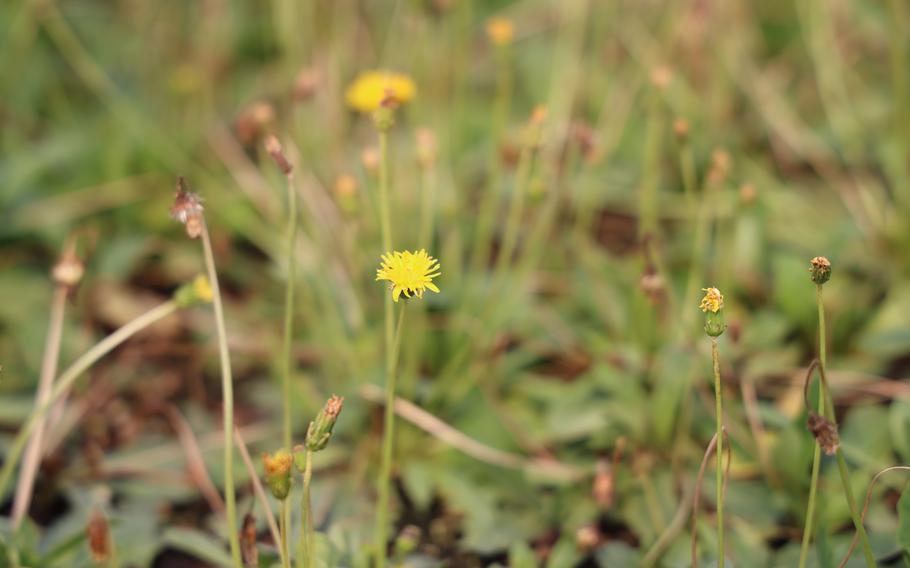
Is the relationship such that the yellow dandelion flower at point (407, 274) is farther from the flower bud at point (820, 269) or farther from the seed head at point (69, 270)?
the seed head at point (69, 270)

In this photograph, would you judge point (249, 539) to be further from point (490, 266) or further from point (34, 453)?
point (490, 266)

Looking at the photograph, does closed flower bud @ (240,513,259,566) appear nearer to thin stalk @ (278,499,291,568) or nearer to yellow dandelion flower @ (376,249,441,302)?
thin stalk @ (278,499,291,568)

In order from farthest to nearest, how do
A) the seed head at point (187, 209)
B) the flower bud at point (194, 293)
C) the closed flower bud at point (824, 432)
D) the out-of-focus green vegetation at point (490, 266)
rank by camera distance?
the out-of-focus green vegetation at point (490, 266), the flower bud at point (194, 293), the seed head at point (187, 209), the closed flower bud at point (824, 432)

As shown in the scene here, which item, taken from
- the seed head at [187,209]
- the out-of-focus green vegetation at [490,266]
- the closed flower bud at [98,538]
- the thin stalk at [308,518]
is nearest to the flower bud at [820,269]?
the out-of-focus green vegetation at [490,266]

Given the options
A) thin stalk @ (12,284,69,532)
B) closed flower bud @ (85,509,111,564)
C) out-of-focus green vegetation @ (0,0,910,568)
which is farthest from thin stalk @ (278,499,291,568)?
thin stalk @ (12,284,69,532)

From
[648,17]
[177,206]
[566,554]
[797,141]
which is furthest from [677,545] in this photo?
[648,17]

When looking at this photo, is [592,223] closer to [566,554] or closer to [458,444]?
[458,444]
